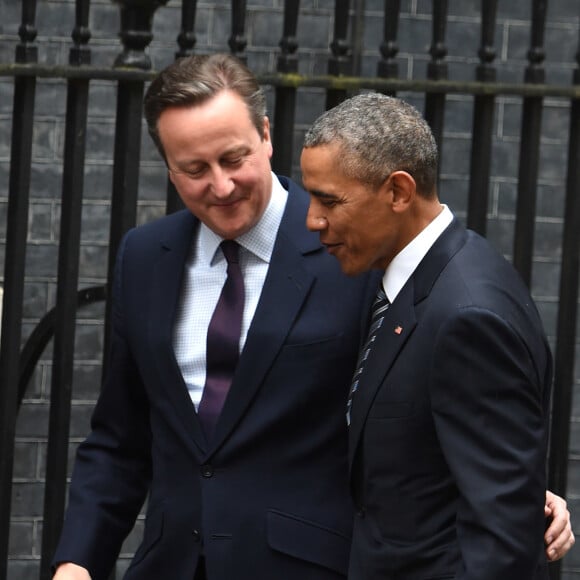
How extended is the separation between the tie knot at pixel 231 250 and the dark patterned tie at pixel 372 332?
373 millimetres

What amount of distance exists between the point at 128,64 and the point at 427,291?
4.13 feet

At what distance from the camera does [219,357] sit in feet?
10.1

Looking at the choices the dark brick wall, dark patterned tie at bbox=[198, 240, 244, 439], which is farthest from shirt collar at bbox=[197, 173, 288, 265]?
the dark brick wall

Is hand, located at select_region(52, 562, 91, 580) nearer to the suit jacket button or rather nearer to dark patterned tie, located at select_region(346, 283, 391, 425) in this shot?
the suit jacket button

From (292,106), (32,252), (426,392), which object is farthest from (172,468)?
(32,252)

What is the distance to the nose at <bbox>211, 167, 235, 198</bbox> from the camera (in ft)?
9.85

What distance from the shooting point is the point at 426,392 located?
8.59ft

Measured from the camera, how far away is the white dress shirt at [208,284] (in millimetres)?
3107

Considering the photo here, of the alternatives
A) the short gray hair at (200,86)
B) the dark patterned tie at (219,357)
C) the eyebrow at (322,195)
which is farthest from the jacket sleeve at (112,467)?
the eyebrow at (322,195)

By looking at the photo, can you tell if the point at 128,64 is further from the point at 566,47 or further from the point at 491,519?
the point at 566,47

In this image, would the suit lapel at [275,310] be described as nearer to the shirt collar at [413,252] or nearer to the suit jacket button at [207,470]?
the suit jacket button at [207,470]

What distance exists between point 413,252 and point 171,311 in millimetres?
644

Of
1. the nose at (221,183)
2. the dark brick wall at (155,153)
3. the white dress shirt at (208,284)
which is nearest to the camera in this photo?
the nose at (221,183)

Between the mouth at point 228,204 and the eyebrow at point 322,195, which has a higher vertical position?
the eyebrow at point 322,195
